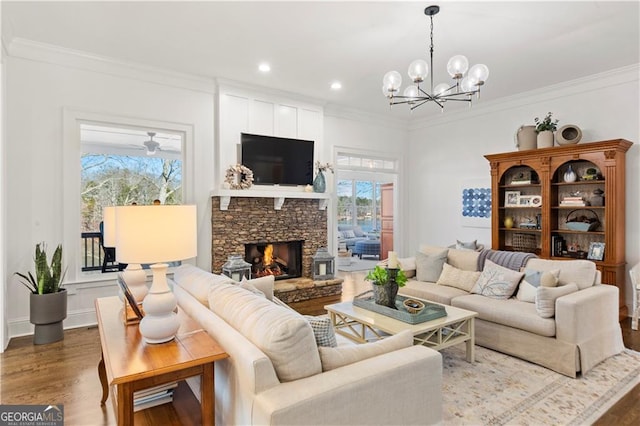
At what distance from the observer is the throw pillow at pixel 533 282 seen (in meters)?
3.36

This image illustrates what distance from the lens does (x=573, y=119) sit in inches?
203

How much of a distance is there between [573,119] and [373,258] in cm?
571

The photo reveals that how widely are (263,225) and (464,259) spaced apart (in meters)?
2.83

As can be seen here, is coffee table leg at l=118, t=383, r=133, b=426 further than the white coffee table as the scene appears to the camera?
No

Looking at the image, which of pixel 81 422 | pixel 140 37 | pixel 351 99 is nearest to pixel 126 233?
pixel 81 422

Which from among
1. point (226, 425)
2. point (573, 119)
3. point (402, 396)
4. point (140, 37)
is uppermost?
point (140, 37)

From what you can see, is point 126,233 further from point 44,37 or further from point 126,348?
point 44,37

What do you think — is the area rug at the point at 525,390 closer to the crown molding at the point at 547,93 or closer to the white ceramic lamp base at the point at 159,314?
the white ceramic lamp base at the point at 159,314

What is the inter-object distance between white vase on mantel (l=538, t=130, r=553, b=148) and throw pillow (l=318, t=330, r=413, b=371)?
435 centimetres

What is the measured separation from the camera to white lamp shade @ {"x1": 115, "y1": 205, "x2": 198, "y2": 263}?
5.63 feet

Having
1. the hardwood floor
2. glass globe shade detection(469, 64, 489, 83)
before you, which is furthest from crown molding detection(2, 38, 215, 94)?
glass globe shade detection(469, 64, 489, 83)

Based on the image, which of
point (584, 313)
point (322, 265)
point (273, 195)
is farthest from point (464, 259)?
point (273, 195)

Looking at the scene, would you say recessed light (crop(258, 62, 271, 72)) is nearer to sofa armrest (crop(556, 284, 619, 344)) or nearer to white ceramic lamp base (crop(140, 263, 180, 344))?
white ceramic lamp base (crop(140, 263, 180, 344))

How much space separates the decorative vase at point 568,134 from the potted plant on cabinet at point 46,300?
625 centimetres
